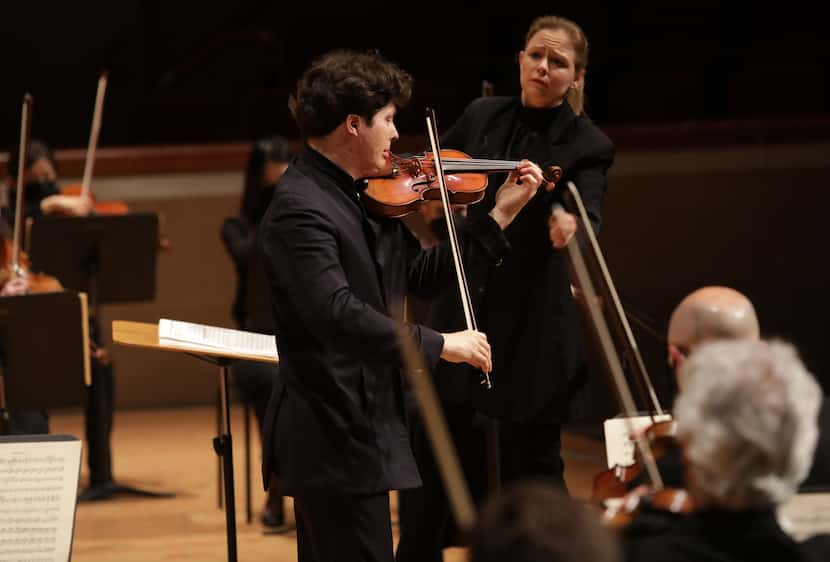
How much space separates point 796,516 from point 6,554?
5.58 ft

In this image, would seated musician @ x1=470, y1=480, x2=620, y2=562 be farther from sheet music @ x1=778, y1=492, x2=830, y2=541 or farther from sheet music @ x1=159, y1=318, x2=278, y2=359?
sheet music @ x1=159, y1=318, x2=278, y2=359

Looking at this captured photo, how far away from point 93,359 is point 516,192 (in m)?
2.74

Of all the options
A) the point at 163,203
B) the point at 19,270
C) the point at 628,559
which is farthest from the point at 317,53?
the point at 628,559

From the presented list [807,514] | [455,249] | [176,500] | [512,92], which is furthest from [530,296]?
[512,92]

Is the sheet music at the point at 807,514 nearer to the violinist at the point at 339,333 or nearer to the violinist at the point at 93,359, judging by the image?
the violinist at the point at 339,333

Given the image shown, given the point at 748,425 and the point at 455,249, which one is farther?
the point at 455,249

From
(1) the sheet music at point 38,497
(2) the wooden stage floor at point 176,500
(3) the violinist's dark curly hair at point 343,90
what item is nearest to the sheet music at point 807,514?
(3) the violinist's dark curly hair at point 343,90

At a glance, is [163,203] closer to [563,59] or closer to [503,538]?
[563,59]

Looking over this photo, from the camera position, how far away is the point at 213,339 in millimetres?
2936

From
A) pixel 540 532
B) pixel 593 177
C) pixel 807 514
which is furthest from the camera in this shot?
pixel 593 177

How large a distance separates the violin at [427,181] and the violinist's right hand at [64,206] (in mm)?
2567

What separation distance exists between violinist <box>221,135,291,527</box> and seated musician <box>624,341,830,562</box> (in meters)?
2.99

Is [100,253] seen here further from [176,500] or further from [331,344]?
[331,344]

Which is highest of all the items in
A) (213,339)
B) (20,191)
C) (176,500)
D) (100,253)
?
(20,191)
